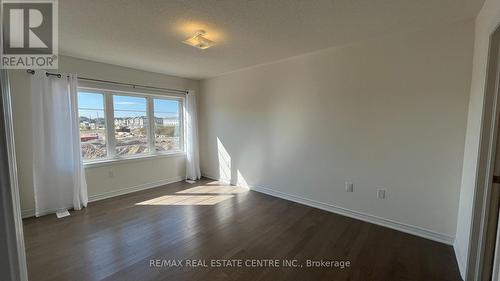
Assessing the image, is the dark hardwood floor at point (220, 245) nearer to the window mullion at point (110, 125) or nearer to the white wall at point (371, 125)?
the white wall at point (371, 125)

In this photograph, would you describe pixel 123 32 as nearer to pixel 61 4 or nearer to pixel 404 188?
pixel 61 4

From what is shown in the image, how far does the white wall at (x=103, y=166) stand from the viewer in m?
3.01

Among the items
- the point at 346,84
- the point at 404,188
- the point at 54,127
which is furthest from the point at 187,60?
the point at 404,188

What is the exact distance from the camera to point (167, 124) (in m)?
4.84

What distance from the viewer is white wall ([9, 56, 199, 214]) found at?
3.01m

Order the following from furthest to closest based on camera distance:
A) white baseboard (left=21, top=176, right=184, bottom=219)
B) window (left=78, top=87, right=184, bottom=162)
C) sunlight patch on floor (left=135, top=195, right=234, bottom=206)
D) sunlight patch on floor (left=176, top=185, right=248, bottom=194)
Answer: sunlight patch on floor (left=176, top=185, right=248, bottom=194)
window (left=78, top=87, right=184, bottom=162)
sunlight patch on floor (left=135, top=195, right=234, bottom=206)
white baseboard (left=21, top=176, right=184, bottom=219)

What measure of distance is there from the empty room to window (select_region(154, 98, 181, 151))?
30cm

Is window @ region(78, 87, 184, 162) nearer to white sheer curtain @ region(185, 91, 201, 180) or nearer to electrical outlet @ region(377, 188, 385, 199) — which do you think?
white sheer curtain @ region(185, 91, 201, 180)

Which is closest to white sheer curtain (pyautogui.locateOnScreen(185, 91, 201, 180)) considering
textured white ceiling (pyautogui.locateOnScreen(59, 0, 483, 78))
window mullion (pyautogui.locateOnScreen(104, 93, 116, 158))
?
window mullion (pyautogui.locateOnScreen(104, 93, 116, 158))

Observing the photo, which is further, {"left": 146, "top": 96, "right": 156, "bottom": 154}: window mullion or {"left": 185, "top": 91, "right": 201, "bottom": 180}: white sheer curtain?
{"left": 185, "top": 91, "right": 201, "bottom": 180}: white sheer curtain

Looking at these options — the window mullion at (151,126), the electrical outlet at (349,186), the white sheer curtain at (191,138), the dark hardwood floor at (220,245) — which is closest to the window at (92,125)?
the window mullion at (151,126)

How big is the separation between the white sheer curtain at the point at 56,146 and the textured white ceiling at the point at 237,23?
1.83 feet

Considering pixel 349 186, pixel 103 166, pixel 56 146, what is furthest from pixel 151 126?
pixel 349 186

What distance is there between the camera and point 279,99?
12.3ft
